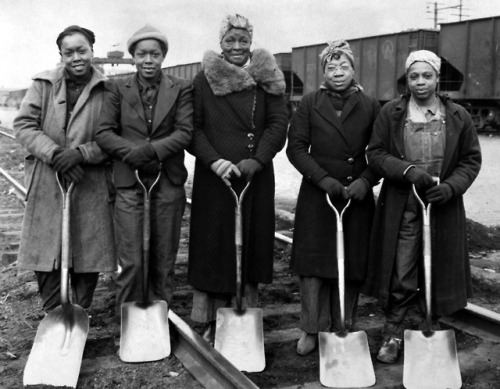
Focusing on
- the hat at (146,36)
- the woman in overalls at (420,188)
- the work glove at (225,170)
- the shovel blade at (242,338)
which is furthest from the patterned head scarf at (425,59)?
the shovel blade at (242,338)

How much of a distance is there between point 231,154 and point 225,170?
7.7 inches

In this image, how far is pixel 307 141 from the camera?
4316 mm

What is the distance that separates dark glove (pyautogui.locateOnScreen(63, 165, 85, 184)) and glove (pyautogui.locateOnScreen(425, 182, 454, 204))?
218 centimetres

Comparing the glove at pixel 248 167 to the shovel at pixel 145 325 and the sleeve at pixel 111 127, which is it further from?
the sleeve at pixel 111 127

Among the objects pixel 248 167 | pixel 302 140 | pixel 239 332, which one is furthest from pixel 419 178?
pixel 239 332

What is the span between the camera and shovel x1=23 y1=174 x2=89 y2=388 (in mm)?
3674

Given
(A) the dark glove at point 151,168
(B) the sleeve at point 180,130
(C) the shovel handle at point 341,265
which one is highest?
(B) the sleeve at point 180,130

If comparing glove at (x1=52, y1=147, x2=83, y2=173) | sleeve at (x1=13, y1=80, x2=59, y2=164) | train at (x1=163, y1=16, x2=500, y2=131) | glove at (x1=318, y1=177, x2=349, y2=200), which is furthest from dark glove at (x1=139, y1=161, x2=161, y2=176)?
train at (x1=163, y1=16, x2=500, y2=131)

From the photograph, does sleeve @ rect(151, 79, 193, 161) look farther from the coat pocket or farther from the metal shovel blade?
the metal shovel blade

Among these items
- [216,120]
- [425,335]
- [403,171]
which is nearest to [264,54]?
[216,120]

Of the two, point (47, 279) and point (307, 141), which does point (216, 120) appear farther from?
point (47, 279)

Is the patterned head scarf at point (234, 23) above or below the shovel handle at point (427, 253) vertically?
above

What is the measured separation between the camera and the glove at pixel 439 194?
3.88 m

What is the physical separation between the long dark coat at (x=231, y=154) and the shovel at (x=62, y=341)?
0.84m
